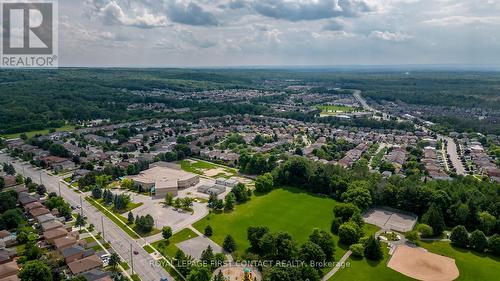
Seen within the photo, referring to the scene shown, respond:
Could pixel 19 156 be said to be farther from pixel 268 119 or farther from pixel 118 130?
pixel 268 119

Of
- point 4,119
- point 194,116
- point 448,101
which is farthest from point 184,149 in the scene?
point 448,101

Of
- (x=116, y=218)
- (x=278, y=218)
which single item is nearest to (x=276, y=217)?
(x=278, y=218)

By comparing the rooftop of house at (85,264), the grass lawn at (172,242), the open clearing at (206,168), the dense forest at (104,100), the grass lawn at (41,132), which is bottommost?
the grass lawn at (172,242)

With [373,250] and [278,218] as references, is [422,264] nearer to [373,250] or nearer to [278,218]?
[373,250]

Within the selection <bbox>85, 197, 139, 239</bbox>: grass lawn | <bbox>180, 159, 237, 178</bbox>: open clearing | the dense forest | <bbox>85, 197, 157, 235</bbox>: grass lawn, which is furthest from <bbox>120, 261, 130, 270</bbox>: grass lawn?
the dense forest

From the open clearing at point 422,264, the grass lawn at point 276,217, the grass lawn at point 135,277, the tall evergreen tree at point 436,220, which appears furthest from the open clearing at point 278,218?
the grass lawn at point 135,277

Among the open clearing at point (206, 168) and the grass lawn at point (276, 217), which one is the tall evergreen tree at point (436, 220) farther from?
the open clearing at point (206, 168)
